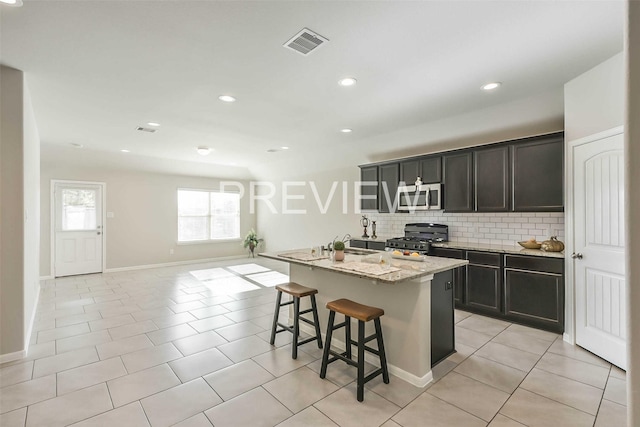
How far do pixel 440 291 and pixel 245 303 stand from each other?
3020 mm

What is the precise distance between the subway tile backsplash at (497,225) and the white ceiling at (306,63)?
1.16 metres

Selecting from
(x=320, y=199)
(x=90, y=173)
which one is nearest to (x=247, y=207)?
(x=320, y=199)

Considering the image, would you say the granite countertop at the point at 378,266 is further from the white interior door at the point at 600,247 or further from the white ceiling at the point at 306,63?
the white ceiling at the point at 306,63

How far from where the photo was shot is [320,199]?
7.23 metres

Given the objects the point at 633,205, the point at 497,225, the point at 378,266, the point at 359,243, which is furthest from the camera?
the point at 359,243

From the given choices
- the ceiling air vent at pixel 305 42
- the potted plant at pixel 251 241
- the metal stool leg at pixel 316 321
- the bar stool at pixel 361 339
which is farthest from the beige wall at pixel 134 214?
the bar stool at pixel 361 339

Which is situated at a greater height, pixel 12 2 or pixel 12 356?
pixel 12 2

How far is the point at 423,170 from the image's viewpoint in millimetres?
4855

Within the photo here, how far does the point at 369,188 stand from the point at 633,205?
502 centimetres

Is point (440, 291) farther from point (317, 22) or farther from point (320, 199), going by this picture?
point (320, 199)

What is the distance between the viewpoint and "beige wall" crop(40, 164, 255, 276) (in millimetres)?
6344

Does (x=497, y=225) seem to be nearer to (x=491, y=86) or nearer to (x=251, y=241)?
(x=491, y=86)

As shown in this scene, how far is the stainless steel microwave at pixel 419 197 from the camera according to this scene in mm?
4668

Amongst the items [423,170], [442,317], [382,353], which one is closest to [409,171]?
[423,170]
